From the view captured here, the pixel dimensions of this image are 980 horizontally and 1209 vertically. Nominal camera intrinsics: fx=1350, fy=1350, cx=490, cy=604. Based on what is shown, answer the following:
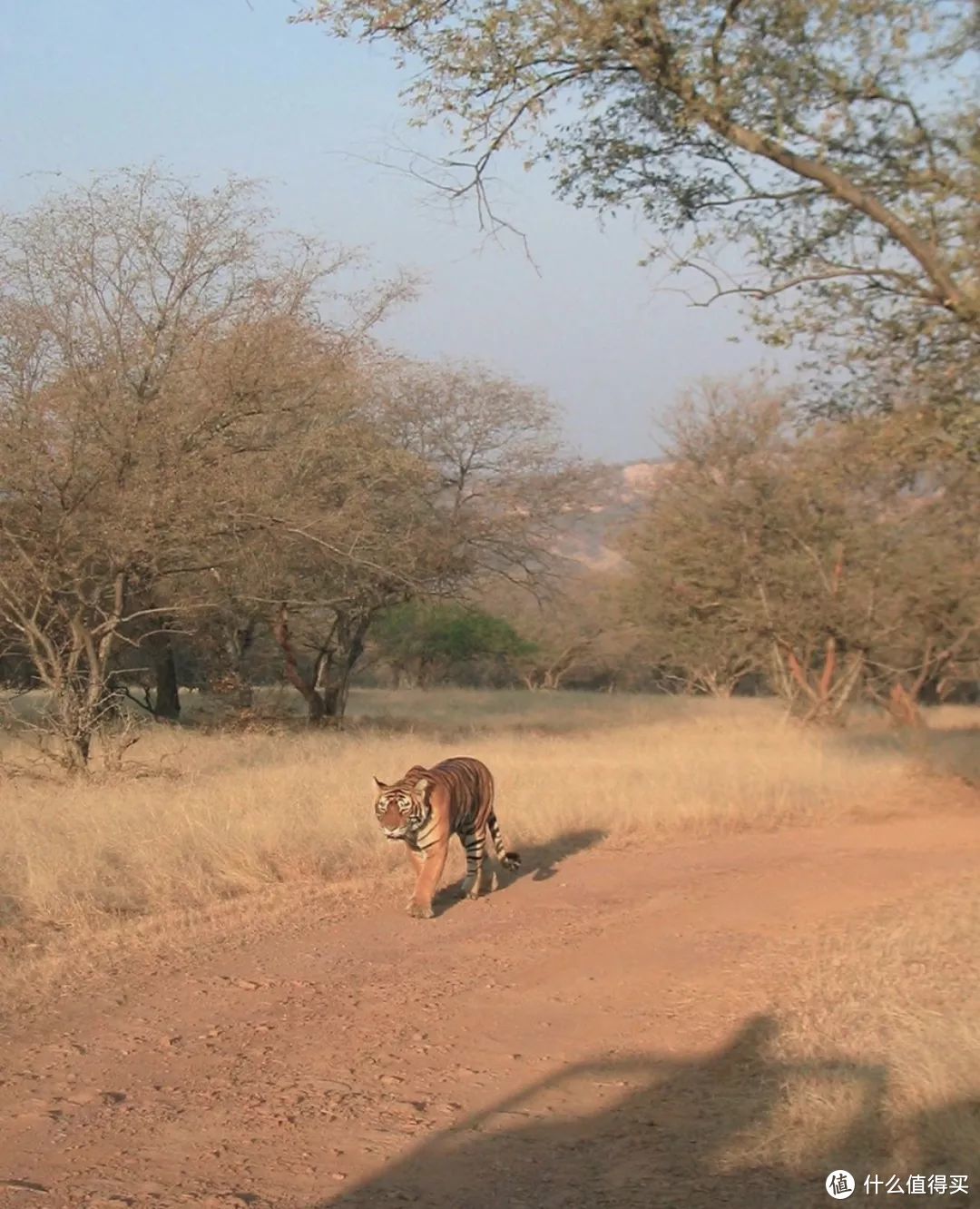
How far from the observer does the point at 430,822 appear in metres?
9.25

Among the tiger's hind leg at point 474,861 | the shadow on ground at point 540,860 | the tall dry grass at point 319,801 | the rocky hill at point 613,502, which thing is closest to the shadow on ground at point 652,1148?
the shadow on ground at point 540,860

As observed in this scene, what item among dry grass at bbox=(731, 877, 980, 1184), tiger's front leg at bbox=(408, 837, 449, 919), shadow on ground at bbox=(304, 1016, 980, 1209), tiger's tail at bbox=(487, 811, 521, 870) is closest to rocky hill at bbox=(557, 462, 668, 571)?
tiger's tail at bbox=(487, 811, 521, 870)

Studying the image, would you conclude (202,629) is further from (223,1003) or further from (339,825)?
(223,1003)

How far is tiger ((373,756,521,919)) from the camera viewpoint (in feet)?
29.9

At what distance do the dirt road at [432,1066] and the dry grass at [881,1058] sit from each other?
0.52 feet

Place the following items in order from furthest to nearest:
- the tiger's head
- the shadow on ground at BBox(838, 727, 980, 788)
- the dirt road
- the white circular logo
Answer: the shadow on ground at BBox(838, 727, 980, 788), the tiger's head, the dirt road, the white circular logo

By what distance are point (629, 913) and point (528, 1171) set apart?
4.66 meters

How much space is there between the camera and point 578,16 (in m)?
7.43

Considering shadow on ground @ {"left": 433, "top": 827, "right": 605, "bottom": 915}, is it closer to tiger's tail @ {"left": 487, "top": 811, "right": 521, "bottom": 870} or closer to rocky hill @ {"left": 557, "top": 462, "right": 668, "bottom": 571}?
tiger's tail @ {"left": 487, "top": 811, "right": 521, "bottom": 870}

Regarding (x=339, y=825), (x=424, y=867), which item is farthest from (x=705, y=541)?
(x=424, y=867)

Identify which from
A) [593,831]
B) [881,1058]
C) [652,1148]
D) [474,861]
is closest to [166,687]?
[593,831]

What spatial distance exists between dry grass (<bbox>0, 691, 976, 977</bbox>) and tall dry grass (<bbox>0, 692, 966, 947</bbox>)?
0.02 m

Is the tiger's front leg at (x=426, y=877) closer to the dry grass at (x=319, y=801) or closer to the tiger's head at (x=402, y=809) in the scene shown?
the tiger's head at (x=402, y=809)

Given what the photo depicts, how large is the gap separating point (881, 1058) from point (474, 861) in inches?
178
